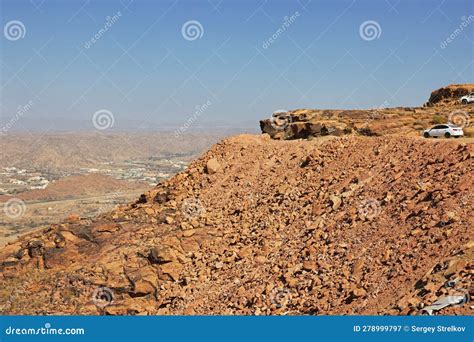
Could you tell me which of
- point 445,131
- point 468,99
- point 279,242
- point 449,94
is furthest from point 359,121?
point 449,94

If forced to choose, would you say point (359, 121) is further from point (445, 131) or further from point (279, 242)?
point (279, 242)

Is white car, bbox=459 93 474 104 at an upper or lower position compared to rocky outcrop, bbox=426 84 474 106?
lower

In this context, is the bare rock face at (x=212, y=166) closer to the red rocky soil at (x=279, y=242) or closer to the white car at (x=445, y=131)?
the red rocky soil at (x=279, y=242)

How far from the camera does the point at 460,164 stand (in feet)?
57.4

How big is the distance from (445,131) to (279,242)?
41.9 ft

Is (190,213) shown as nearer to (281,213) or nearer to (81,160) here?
(281,213)

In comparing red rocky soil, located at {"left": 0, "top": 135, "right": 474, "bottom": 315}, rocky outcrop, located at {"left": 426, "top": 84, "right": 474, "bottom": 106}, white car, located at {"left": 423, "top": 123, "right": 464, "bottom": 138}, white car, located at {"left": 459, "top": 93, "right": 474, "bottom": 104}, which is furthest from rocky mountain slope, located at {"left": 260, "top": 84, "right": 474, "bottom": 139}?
rocky outcrop, located at {"left": 426, "top": 84, "right": 474, "bottom": 106}

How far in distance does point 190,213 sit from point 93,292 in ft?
19.7

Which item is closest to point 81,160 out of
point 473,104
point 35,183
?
point 35,183

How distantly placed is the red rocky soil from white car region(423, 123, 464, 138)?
18.1ft

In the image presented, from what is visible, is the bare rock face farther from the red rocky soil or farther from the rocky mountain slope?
the rocky mountain slope

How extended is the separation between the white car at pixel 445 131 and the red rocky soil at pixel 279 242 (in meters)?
5.50

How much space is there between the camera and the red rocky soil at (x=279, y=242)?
1417 centimetres

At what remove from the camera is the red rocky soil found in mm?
14173
